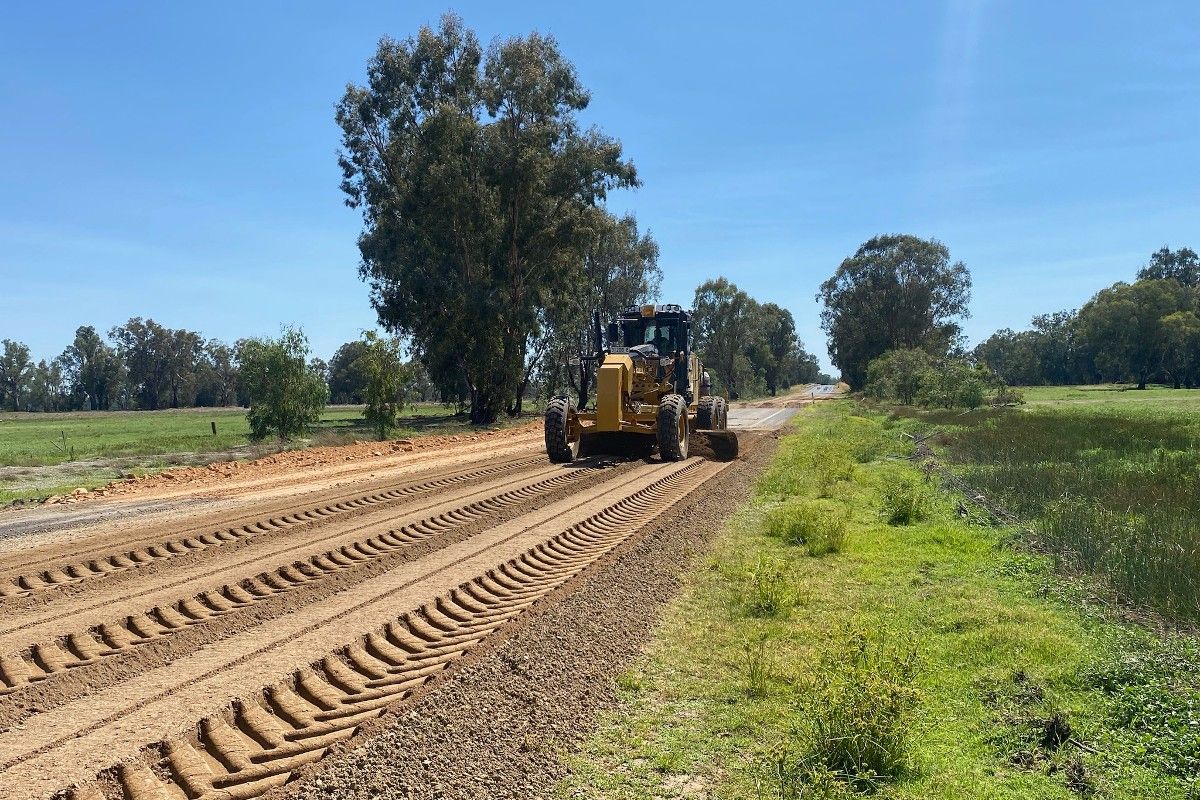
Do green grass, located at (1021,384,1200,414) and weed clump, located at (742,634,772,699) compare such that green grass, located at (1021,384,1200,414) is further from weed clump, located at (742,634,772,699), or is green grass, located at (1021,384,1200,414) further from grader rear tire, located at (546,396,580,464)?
weed clump, located at (742,634,772,699)

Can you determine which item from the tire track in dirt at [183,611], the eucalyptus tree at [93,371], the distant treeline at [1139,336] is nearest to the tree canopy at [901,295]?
the distant treeline at [1139,336]

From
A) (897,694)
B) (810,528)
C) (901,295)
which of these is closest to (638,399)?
(810,528)

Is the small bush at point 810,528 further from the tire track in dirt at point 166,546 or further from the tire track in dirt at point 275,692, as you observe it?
the tire track in dirt at point 166,546

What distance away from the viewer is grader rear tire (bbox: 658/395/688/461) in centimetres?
1781

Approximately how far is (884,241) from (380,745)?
249 feet

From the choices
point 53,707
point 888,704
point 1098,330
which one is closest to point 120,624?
point 53,707

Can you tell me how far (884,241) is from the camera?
73812 millimetres

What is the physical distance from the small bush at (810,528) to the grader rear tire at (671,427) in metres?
6.34

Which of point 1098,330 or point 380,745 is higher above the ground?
point 1098,330

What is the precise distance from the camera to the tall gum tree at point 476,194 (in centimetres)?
3462

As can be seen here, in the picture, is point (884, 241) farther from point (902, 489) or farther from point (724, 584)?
point (724, 584)

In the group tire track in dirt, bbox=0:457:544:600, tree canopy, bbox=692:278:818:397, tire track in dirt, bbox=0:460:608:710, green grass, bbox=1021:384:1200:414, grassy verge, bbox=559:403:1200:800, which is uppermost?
tree canopy, bbox=692:278:818:397

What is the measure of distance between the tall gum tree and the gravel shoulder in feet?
92.7

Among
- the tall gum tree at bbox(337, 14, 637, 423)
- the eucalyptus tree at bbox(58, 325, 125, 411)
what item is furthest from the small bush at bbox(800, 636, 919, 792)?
the eucalyptus tree at bbox(58, 325, 125, 411)
